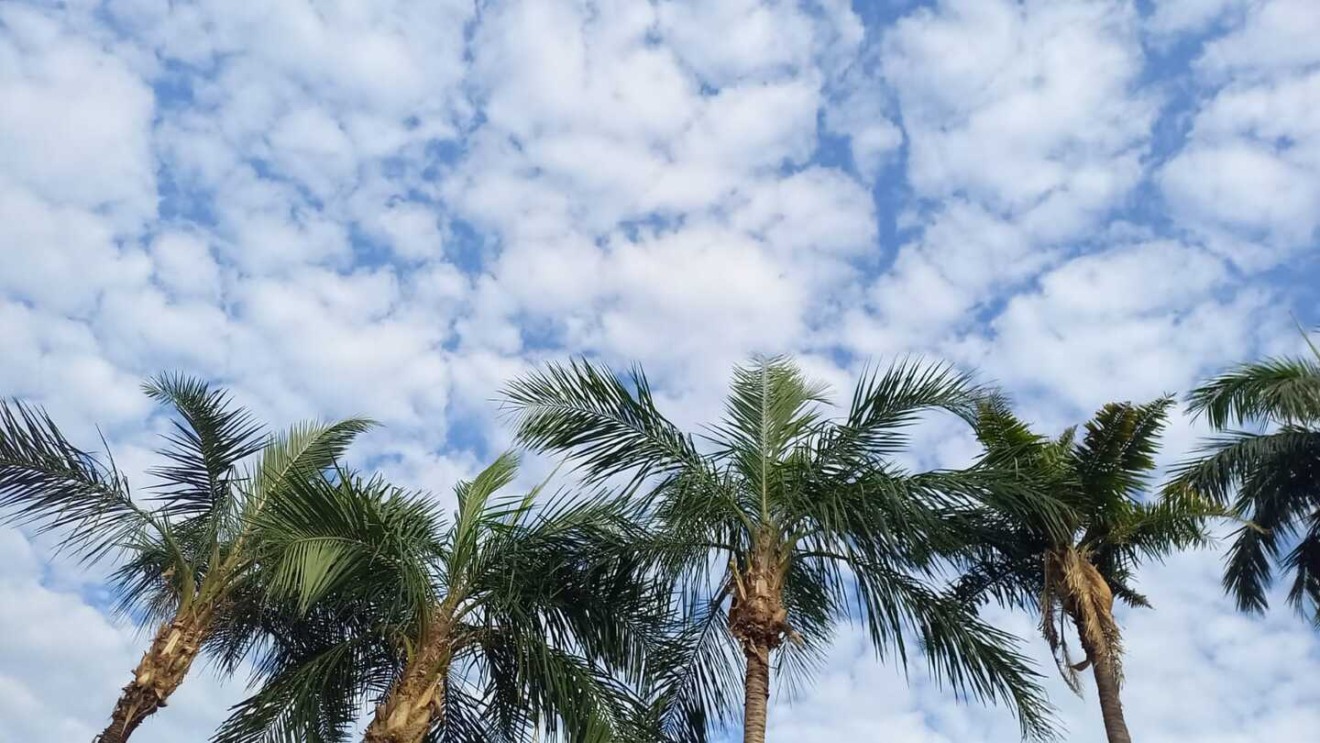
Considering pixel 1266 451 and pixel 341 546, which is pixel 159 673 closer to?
pixel 341 546

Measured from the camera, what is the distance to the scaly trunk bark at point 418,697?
1038cm

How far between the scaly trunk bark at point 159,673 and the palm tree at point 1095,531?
27.9 feet

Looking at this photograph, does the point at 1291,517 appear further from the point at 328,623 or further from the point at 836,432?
the point at 328,623

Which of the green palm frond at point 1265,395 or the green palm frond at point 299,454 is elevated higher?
the green palm frond at point 1265,395

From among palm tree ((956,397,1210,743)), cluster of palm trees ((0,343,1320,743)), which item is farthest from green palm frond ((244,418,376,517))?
palm tree ((956,397,1210,743))

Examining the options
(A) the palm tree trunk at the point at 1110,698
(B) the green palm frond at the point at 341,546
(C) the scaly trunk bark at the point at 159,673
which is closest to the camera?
(B) the green palm frond at the point at 341,546

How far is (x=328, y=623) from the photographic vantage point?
1271 cm

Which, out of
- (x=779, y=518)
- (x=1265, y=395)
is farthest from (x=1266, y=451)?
(x=779, y=518)

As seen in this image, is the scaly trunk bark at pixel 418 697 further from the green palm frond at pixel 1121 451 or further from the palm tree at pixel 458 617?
the green palm frond at pixel 1121 451

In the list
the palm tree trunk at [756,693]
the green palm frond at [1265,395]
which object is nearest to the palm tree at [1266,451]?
the green palm frond at [1265,395]

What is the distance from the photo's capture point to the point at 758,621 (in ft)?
33.8

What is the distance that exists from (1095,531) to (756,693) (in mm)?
5266

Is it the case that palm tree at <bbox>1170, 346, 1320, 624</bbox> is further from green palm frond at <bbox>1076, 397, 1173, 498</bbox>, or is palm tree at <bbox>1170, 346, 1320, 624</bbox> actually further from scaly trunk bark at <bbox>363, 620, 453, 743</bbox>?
scaly trunk bark at <bbox>363, 620, 453, 743</bbox>

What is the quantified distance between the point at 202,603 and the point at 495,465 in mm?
3444
